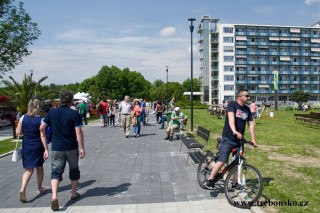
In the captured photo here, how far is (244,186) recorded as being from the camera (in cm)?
537

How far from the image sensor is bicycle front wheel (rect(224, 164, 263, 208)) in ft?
16.9

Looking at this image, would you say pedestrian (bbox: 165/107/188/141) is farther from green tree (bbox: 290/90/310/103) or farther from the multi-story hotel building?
the multi-story hotel building

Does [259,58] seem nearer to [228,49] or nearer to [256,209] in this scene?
[228,49]

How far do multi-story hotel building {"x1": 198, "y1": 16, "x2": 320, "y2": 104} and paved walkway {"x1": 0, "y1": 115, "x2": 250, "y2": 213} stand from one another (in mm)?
Result: 82128

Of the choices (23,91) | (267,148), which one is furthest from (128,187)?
(23,91)

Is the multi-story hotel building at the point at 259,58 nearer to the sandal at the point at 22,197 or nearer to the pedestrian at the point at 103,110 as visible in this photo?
the pedestrian at the point at 103,110

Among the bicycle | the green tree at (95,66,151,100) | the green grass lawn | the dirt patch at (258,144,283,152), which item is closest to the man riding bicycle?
the bicycle

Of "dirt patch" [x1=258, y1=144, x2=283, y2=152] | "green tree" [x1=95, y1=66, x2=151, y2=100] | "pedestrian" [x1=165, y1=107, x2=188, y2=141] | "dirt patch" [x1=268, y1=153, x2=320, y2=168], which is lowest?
"dirt patch" [x1=258, y1=144, x2=283, y2=152]

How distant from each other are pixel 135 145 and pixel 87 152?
2.02 meters

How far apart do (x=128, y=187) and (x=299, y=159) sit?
17.8ft

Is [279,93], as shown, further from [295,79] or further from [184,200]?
[184,200]

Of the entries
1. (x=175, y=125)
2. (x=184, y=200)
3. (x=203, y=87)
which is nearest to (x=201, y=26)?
(x=203, y=87)

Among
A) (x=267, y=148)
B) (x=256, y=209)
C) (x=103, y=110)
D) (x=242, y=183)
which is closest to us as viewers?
(x=256, y=209)

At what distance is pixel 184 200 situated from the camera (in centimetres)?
553
